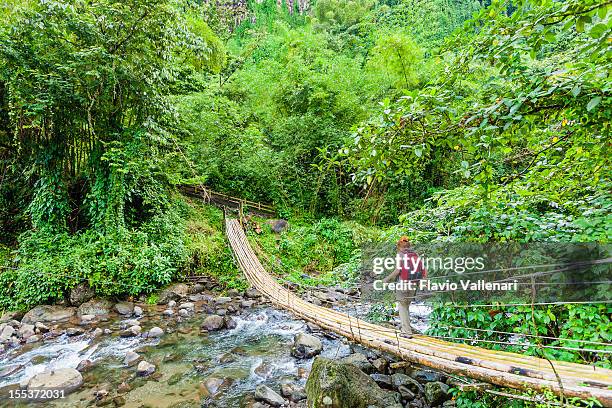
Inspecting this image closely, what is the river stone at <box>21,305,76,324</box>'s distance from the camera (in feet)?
15.5

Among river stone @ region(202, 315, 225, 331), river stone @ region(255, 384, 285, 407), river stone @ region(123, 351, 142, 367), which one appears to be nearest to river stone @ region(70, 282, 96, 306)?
river stone @ region(123, 351, 142, 367)

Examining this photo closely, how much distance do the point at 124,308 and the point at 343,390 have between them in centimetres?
404

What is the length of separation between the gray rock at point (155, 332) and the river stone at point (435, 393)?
346 cm

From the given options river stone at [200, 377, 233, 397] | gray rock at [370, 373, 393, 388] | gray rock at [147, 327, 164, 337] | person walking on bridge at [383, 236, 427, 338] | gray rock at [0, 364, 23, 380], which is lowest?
river stone at [200, 377, 233, 397]

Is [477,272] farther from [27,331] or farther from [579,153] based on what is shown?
[27,331]

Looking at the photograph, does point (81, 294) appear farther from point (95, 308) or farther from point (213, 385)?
point (213, 385)

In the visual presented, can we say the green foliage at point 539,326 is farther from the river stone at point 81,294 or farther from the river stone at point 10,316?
the river stone at point 10,316

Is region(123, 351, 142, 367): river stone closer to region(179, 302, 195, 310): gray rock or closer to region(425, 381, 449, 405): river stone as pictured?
region(179, 302, 195, 310): gray rock

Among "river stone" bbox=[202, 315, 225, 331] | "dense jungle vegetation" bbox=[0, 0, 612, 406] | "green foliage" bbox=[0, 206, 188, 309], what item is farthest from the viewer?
"green foliage" bbox=[0, 206, 188, 309]

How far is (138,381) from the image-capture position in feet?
11.2

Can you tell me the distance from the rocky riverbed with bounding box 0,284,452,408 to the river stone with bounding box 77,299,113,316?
1cm

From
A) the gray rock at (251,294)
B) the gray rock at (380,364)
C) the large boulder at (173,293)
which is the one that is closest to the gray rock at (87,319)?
the large boulder at (173,293)

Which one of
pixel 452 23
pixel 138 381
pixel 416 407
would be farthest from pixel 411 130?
pixel 452 23

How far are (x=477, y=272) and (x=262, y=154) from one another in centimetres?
718
